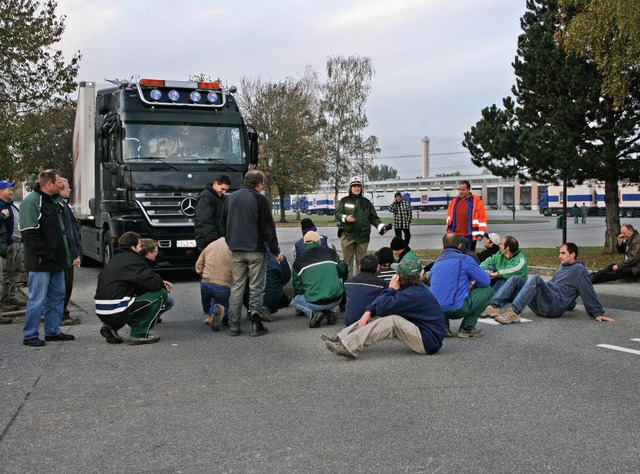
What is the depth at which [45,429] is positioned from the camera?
15.9 feet

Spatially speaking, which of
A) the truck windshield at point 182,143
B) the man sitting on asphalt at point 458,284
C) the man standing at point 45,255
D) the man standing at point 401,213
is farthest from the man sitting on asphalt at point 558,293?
the man standing at point 401,213

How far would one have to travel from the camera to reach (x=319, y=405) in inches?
211

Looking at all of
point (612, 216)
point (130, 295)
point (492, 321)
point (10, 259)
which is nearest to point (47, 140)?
point (10, 259)

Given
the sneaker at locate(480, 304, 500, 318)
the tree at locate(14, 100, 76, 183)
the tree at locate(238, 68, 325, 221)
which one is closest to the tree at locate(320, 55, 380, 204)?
the tree at locate(238, 68, 325, 221)

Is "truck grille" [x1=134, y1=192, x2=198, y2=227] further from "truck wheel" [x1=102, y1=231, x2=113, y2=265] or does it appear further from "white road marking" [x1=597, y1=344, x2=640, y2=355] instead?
"white road marking" [x1=597, y1=344, x2=640, y2=355]

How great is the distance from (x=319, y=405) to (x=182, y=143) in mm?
9040

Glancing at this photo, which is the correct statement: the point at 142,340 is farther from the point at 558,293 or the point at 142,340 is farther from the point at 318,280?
the point at 558,293

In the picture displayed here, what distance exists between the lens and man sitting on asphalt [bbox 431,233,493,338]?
313 inches

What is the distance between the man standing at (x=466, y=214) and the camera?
489 inches

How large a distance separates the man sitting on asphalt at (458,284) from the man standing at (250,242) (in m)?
1.98

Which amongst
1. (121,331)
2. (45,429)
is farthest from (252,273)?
(45,429)

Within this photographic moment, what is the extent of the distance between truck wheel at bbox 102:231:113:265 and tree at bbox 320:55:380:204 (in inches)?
1728

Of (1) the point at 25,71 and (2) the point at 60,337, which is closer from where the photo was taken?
(2) the point at 60,337

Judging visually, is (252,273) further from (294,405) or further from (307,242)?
(294,405)
